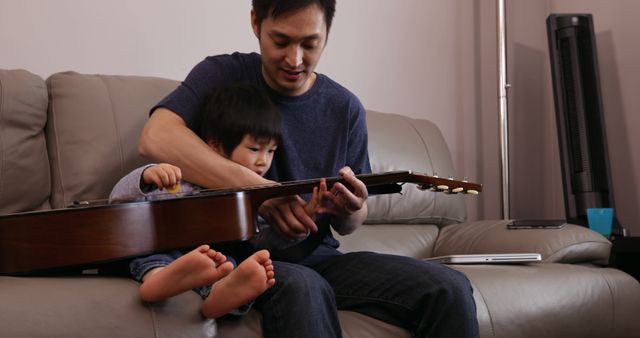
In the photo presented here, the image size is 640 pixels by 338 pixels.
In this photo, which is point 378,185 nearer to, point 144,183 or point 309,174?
point 309,174

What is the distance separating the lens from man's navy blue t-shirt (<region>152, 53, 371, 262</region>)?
167 centimetres

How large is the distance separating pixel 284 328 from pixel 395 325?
0.90 feet

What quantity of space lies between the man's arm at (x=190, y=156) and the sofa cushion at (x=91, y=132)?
0.21 m

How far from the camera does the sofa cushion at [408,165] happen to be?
240 centimetres

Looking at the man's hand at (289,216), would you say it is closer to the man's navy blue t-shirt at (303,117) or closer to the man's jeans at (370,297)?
the man's jeans at (370,297)

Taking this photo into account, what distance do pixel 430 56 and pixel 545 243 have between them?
1176 mm

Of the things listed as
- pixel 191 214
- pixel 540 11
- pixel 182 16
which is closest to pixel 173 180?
pixel 191 214

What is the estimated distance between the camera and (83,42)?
2.18 meters

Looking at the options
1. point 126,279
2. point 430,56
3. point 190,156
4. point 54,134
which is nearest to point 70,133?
point 54,134

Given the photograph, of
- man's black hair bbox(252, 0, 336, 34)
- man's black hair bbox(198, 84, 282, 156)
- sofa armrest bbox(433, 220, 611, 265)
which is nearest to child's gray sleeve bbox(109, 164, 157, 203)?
man's black hair bbox(198, 84, 282, 156)

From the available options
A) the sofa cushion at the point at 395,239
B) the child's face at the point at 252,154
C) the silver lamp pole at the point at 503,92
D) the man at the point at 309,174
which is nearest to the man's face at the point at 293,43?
the man at the point at 309,174

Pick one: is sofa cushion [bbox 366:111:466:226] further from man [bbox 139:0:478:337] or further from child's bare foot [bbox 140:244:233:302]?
child's bare foot [bbox 140:244:233:302]

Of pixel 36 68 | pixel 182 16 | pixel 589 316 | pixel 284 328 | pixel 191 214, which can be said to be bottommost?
pixel 589 316

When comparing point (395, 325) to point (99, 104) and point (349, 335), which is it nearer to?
point (349, 335)
